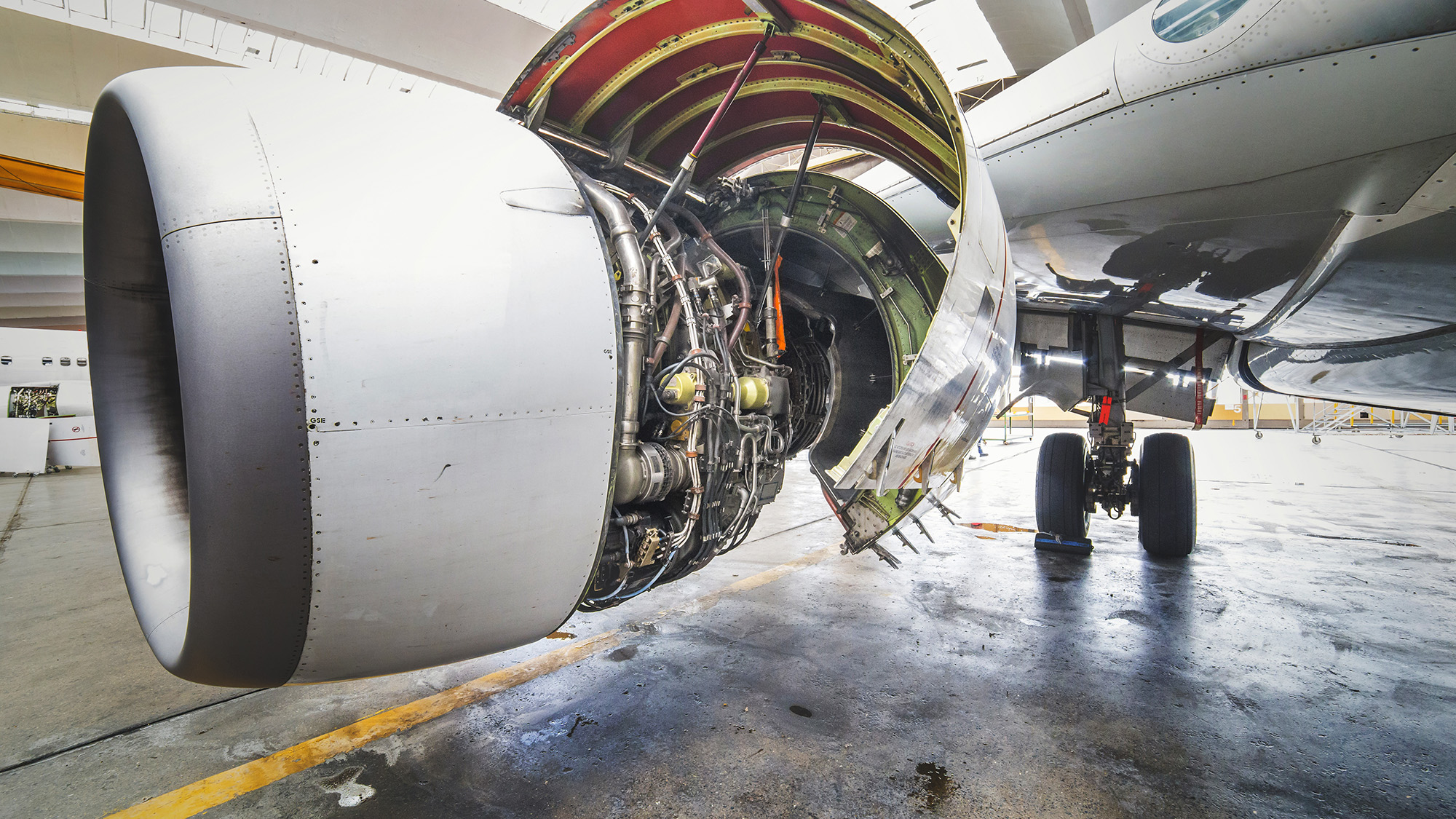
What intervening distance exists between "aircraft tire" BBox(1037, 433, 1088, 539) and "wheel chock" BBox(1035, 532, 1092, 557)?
4cm

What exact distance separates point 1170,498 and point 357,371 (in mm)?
5578

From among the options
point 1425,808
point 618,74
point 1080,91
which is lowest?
point 1425,808

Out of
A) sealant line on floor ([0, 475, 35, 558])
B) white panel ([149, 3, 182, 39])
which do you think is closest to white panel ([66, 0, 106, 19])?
white panel ([149, 3, 182, 39])

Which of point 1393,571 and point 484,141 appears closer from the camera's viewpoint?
point 484,141

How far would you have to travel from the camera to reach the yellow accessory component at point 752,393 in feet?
7.79

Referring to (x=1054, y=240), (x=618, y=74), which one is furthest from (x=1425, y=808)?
(x=618, y=74)

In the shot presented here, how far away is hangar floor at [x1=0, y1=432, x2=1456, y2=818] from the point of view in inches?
74.3

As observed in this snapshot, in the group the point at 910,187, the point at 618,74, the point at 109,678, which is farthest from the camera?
the point at 910,187

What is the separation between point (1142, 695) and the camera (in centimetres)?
255

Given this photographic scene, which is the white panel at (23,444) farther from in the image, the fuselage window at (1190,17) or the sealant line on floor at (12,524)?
the fuselage window at (1190,17)

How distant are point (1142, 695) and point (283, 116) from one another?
346cm

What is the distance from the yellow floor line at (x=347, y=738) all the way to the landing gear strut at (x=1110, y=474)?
3845mm

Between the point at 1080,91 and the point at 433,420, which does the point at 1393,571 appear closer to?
the point at 1080,91

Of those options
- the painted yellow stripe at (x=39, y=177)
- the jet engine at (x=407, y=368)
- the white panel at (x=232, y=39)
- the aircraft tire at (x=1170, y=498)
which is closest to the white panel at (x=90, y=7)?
the white panel at (x=232, y=39)
